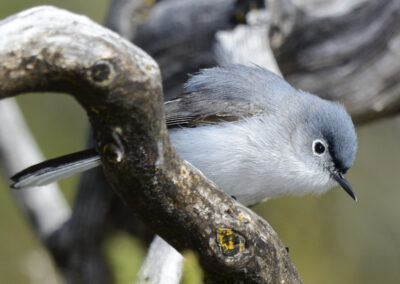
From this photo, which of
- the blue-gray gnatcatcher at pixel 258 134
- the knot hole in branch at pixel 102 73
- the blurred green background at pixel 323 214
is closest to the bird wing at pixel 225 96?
the blue-gray gnatcatcher at pixel 258 134

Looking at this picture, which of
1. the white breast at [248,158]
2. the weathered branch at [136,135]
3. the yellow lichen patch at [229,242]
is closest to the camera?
the weathered branch at [136,135]

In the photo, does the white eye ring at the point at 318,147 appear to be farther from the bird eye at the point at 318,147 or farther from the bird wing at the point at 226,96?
the bird wing at the point at 226,96

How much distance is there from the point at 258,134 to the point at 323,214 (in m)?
2.65

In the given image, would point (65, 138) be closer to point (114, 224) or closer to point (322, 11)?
point (114, 224)

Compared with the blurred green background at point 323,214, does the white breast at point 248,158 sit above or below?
above

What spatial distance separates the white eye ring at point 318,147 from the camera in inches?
98.8

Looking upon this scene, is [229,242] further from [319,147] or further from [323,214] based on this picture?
[323,214]

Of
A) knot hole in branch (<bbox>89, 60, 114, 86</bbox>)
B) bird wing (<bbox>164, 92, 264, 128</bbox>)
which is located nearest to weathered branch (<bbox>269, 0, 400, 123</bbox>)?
bird wing (<bbox>164, 92, 264, 128</bbox>)

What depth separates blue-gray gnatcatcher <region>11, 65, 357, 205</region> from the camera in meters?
2.37

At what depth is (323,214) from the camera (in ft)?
15.9

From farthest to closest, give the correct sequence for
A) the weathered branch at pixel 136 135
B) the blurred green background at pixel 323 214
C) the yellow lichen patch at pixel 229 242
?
the blurred green background at pixel 323 214 → the yellow lichen patch at pixel 229 242 → the weathered branch at pixel 136 135

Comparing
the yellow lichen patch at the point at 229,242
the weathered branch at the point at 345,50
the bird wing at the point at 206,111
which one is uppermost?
the yellow lichen patch at the point at 229,242

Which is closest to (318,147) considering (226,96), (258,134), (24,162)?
(258,134)

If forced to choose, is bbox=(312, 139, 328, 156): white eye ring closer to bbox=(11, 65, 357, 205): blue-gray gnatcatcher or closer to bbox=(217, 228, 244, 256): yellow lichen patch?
bbox=(11, 65, 357, 205): blue-gray gnatcatcher
